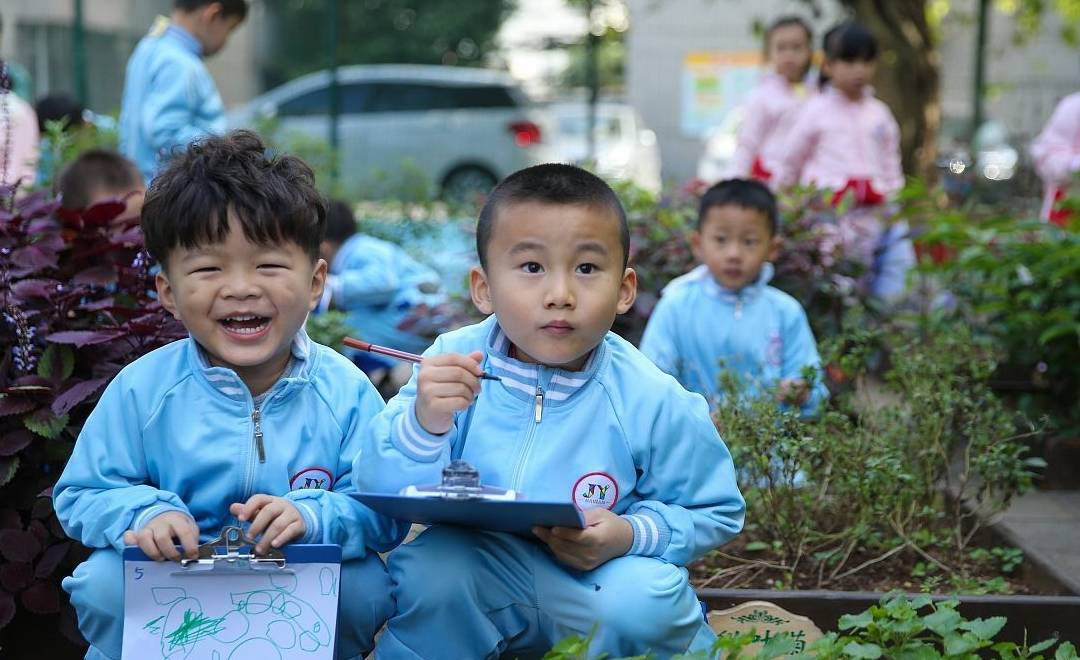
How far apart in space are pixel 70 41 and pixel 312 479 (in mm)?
10233

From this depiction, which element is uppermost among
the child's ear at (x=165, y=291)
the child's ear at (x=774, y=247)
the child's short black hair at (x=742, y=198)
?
the child's short black hair at (x=742, y=198)

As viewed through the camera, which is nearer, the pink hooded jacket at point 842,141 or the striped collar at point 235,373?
the striped collar at point 235,373

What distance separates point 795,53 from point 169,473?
214 inches

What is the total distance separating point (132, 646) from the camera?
2379 millimetres

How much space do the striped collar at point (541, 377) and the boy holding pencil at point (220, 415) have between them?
0.36 meters

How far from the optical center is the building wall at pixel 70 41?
1184 cm

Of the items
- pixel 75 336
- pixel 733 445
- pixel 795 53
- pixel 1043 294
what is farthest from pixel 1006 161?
pixel 75 336

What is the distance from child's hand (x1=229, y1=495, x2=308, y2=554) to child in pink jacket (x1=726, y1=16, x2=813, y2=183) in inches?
203

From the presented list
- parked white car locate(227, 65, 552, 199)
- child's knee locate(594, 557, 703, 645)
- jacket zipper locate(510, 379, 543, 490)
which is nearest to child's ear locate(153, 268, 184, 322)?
jacket zipper locate(510, 379, 543, 490)

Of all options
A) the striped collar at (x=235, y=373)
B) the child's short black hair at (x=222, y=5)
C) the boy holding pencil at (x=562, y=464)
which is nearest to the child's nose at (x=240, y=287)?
the striped collar at (x=235, y=373)

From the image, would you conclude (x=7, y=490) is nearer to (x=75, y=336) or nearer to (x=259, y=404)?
(x=75, y=336)

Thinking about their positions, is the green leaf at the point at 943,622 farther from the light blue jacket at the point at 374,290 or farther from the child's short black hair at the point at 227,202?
the light blue jacket at the point at 374,290

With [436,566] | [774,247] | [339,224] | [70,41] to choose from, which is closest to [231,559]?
[436,566]

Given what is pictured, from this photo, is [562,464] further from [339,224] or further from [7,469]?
[339,224]
